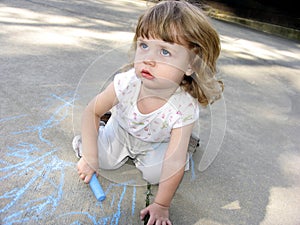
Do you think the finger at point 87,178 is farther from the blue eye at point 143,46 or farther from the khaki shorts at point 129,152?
the blue eye at point 143,46

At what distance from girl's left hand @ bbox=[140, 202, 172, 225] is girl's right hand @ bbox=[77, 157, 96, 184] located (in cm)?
27

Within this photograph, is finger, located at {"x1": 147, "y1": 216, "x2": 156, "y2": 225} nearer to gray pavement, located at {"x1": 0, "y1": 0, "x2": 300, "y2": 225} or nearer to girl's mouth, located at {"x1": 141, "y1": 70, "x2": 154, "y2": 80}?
gray pavement, located at {"x1": 0, "y1": 0, "x2": 300, "y2": 225}

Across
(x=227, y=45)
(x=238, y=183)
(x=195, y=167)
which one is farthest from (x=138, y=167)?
(x=227, y=45)

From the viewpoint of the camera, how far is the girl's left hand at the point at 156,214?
1215 mm

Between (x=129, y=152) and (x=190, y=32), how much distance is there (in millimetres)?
625

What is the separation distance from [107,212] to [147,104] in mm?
454

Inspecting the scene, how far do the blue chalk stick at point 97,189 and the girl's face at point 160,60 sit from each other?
1.56 ft

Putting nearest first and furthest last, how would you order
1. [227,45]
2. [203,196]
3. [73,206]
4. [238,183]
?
[73,206] < [203,196] < [238,183] < [227,45]

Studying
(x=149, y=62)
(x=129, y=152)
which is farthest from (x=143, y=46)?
(x=129, y=152)

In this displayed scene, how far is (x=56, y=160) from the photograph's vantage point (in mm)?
1454

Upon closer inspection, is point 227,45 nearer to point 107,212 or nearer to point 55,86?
point 55,86

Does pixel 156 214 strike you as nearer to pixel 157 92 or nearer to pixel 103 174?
pixel 103 174

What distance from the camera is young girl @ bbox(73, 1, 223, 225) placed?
1.13 metres

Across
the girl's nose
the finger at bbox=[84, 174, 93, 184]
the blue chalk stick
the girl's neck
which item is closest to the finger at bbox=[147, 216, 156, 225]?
the blue chalk stick
